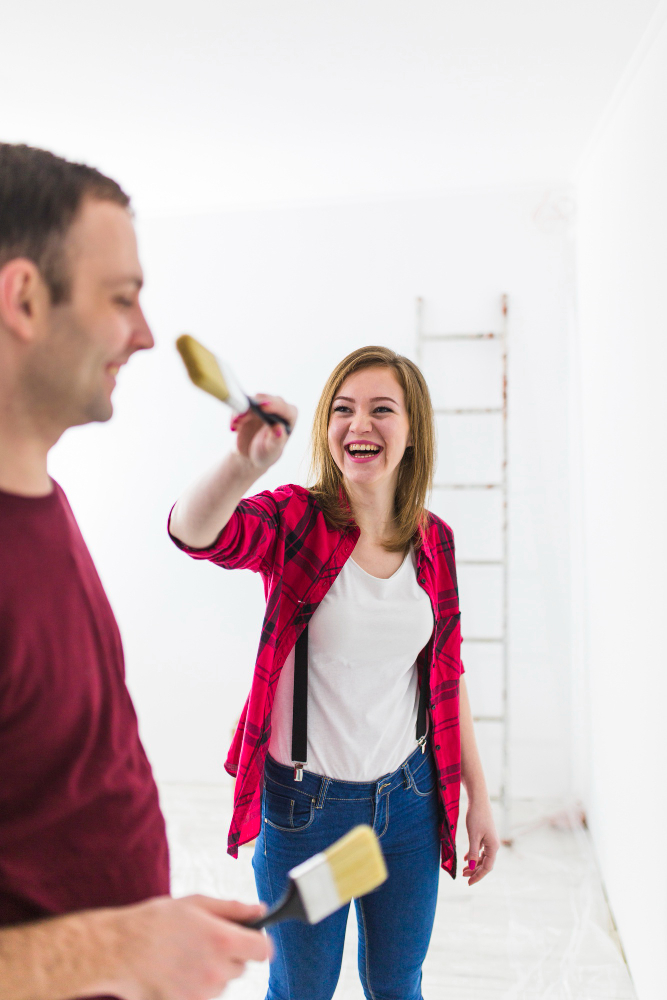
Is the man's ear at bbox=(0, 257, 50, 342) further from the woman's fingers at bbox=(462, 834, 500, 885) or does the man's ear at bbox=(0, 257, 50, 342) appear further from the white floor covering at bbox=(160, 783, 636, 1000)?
the white floor covering at bbox=(160, 783, 636, 1000)

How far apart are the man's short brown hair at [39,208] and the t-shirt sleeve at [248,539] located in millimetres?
543

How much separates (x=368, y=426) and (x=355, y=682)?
56 centimetres

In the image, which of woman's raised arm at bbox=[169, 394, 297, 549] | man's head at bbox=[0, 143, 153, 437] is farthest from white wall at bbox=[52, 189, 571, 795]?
man's head at bbox=[0, 143, 153, 437]

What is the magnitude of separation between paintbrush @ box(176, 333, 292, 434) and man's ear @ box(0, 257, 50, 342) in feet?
0.41

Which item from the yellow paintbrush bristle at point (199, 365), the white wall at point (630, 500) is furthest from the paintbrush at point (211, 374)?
the white wall at point (630, 500)

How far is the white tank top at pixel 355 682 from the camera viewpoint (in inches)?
53.7

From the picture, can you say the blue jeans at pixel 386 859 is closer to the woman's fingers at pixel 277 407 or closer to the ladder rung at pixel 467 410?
the woman's fingers at pixel 277 407

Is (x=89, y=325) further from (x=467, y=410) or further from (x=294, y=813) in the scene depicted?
(x=467, y=410)

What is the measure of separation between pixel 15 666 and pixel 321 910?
13.3 inches

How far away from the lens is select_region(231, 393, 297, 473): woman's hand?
84 centimetres

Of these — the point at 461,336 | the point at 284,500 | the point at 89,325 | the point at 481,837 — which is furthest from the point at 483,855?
the point at 461,336

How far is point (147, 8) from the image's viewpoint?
6.82 feet

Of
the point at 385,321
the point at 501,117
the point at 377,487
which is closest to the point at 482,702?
the point at 385,321

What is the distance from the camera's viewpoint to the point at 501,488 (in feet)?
11.2
